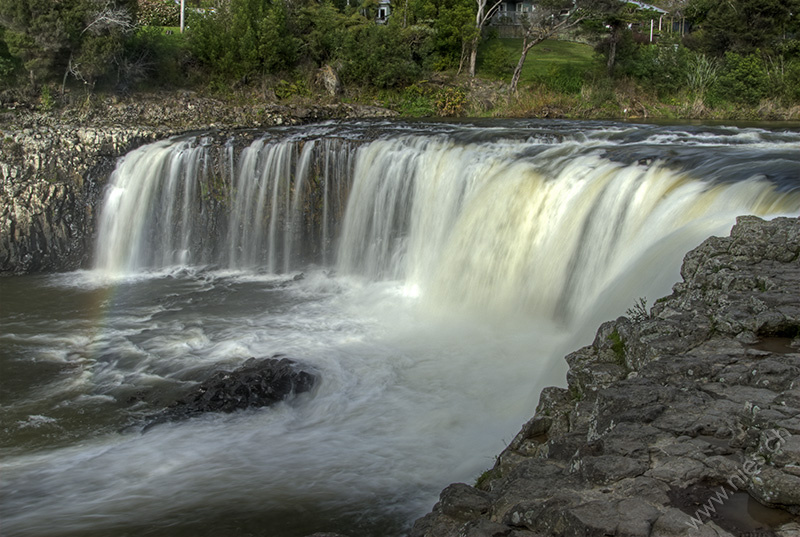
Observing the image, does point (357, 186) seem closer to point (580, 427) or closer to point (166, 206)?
point (166, 206)

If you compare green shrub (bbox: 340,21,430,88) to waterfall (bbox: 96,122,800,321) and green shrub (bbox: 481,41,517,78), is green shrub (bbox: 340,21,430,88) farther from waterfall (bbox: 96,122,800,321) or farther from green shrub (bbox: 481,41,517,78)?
waterfall (bbox: 96,122,800,321)

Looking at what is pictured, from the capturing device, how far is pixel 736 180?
425 inches

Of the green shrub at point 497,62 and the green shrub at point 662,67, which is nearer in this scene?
the green shrub at point 662,67

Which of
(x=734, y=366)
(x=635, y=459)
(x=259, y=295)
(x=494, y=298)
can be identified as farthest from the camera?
(x=259, y=295)

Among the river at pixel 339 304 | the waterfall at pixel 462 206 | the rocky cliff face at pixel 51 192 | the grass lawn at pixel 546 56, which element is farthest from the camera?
the grass lawn at pixel 546 56

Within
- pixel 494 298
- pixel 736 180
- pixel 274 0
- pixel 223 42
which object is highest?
pixel 274 0

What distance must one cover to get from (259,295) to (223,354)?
11.3ft

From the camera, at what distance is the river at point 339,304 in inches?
290

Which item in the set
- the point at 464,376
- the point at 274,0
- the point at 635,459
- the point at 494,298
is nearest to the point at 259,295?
the point at 494,298

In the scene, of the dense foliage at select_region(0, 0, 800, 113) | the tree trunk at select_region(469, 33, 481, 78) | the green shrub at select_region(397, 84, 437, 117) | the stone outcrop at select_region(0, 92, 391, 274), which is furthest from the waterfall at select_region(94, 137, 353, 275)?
the tree trunk at select_region(469, 33, 481, 78)

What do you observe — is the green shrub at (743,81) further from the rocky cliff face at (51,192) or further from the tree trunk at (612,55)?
the rocky cliff face at (51,192)

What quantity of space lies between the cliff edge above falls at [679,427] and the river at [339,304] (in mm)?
1162

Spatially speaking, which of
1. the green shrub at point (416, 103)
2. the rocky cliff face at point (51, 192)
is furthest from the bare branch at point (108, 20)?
A: the green shrub at point (416, 103)

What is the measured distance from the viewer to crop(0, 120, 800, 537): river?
737cm
